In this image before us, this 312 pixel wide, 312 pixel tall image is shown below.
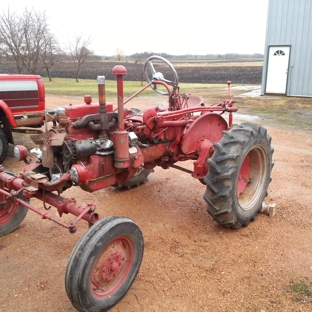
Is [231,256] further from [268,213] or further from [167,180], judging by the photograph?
[167,180]

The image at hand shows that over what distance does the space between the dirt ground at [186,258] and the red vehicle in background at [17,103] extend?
7.33 ft

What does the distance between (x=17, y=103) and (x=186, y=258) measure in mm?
5089

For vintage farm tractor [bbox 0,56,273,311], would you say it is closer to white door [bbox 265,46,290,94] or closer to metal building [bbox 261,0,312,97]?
metal building [bbox 261,0,312,97]

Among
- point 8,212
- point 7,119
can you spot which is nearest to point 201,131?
point 8,212

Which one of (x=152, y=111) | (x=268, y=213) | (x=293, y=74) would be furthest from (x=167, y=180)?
(x=293, y=74)

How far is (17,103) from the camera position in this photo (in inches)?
280

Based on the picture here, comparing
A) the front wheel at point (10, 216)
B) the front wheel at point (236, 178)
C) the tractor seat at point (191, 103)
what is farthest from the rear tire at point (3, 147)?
the front wheel at point (236, 178)

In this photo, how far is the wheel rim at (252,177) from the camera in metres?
4.36

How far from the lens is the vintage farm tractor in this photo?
2760mm

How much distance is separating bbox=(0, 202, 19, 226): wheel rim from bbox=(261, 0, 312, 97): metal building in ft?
46.9

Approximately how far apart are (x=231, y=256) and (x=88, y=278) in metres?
1.59

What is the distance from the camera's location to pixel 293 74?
15.6 meters

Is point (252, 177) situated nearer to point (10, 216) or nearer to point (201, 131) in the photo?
point (201, 131)

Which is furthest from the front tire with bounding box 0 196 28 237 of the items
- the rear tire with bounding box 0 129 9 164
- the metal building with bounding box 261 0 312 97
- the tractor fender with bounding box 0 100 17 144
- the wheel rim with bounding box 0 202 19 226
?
the metal building with bounding box 261 0 312 97
